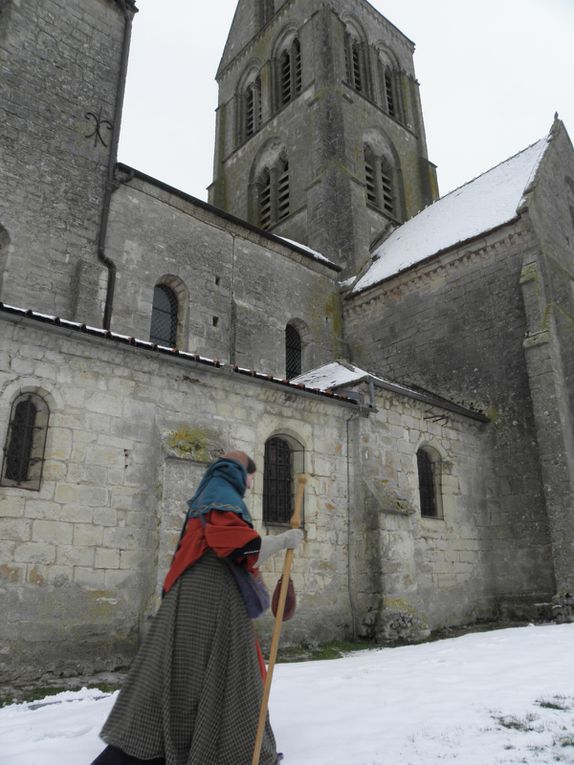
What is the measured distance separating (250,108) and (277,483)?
2190 centimetres

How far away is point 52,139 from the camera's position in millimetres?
12188

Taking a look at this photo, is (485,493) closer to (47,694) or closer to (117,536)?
(117,536)

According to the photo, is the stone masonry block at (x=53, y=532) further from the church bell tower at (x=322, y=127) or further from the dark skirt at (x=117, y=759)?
the church bell tower at (x=322, y=127)

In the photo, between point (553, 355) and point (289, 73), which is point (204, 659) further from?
point (289, 73)

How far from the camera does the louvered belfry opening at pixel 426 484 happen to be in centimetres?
1181

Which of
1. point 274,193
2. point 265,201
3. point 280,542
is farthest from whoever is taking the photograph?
point 265,201

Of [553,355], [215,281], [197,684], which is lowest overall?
[197,684]

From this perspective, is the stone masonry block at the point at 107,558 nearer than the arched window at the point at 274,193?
Yes

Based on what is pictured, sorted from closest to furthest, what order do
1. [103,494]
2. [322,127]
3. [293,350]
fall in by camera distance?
[103,494], [293,350], [322,127]

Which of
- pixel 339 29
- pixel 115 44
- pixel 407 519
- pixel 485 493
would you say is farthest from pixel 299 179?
pixel 407 519

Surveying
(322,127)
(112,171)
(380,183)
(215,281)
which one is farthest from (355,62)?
(112,171)

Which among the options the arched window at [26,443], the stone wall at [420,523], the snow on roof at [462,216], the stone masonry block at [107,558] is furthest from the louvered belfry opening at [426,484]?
the arched window at [26,443]

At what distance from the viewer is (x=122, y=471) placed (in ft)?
25.8

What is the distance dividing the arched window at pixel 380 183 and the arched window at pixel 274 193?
309 centimetres
